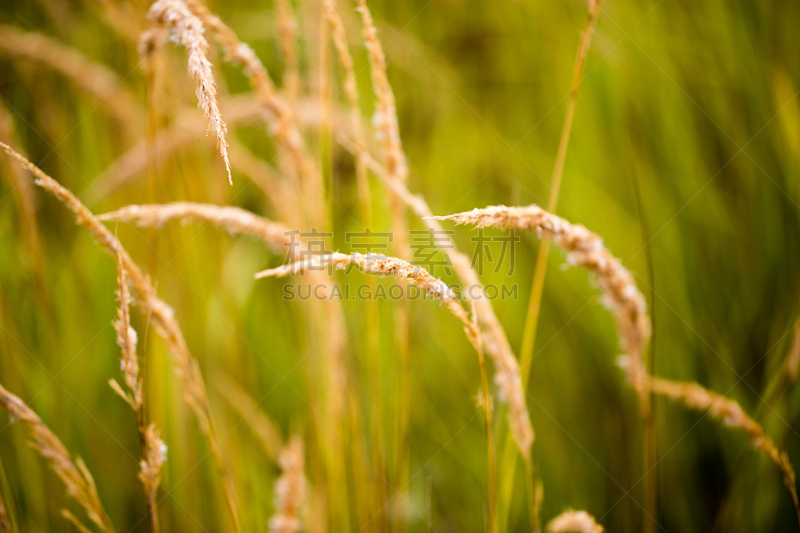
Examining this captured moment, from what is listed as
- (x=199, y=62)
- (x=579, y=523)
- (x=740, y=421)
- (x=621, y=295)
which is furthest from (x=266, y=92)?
(x=740, y=421)

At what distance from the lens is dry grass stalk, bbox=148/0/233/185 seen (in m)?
0.60

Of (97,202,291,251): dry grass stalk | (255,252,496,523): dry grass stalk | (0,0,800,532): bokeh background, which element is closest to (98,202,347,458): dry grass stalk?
(97,202,291,251): dry grass stalk

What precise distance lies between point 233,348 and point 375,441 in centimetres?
62

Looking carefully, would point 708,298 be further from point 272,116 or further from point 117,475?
point 117,475

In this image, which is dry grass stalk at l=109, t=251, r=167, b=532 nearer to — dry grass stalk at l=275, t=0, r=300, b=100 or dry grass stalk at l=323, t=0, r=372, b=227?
dry grass stalk at l=323, t=0, r=372, b=227

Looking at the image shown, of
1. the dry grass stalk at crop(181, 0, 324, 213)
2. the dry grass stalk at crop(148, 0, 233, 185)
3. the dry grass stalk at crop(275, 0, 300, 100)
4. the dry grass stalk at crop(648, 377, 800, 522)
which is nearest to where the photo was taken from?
the dry grass stalk at crop(148, 0, 233, 185)

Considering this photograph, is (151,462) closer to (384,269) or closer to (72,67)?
(384,269)

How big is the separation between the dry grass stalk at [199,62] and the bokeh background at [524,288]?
38 cm

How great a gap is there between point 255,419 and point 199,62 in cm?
111

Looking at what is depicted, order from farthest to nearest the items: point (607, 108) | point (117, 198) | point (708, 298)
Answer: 1. point (117, 198)
2. point (607, 108)
3. point (708, 298)

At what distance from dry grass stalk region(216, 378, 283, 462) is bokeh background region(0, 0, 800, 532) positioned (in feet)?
0.19

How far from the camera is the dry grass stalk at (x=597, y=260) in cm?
70

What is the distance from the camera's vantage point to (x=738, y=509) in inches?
48.5

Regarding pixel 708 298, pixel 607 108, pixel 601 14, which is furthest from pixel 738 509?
pixel 601 14
